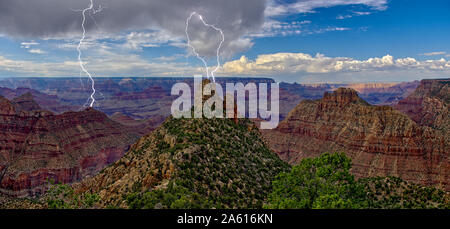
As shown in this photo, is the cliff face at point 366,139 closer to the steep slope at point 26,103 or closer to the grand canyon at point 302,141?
the grand canyon at point 302,141

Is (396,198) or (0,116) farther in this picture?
(0,116)

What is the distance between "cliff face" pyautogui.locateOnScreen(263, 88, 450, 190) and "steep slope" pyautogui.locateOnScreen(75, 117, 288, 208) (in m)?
65.6

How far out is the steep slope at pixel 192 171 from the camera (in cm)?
2980

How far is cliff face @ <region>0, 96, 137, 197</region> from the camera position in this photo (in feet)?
314

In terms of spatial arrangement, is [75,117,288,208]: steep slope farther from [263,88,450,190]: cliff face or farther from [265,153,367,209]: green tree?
[263,88,450,190]: cliff face

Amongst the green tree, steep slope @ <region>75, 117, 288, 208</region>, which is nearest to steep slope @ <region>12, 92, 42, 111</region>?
steep slope @ <region>75, 117, 288, 208</region>

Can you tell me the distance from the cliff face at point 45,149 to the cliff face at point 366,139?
8115cm
